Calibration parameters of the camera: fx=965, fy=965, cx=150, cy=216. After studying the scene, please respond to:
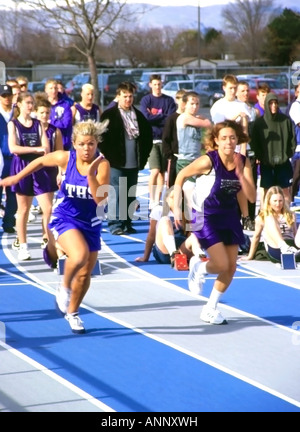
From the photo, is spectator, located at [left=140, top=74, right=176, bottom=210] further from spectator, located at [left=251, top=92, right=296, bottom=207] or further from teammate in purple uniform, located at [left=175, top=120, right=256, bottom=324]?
teammate in purple uniform, located at [left=175, top=120, right=256, bottom=324]

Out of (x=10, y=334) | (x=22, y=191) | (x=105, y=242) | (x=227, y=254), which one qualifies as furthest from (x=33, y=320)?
(x=105, y=242)

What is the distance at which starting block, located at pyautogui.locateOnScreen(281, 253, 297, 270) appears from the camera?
11.7 m

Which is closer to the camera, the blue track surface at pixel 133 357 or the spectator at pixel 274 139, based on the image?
the blue track surface at pixel 133 357

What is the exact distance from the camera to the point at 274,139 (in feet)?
46.5

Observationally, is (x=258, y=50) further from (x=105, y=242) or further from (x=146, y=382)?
(x=146, y=382)

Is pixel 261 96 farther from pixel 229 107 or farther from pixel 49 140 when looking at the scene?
pixel 49 140

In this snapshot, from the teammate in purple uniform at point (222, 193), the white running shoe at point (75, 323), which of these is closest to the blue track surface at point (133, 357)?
the white running shoe at point (75, 323)

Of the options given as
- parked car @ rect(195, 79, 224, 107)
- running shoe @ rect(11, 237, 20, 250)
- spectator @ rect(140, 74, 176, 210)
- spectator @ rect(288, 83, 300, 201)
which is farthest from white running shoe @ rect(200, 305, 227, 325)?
parked car @ rect(195, 79, 224, 107)

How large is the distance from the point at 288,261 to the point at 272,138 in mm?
3020

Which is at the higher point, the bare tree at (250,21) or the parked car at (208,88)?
the bare tree at (250,21)

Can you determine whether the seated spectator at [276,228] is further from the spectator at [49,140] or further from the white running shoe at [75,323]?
the white running shoe at [75,323]

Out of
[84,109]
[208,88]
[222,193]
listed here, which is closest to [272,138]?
[84,109]

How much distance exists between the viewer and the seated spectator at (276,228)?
11930mm

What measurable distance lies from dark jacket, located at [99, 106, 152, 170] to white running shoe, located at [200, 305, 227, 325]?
17.4 feet
